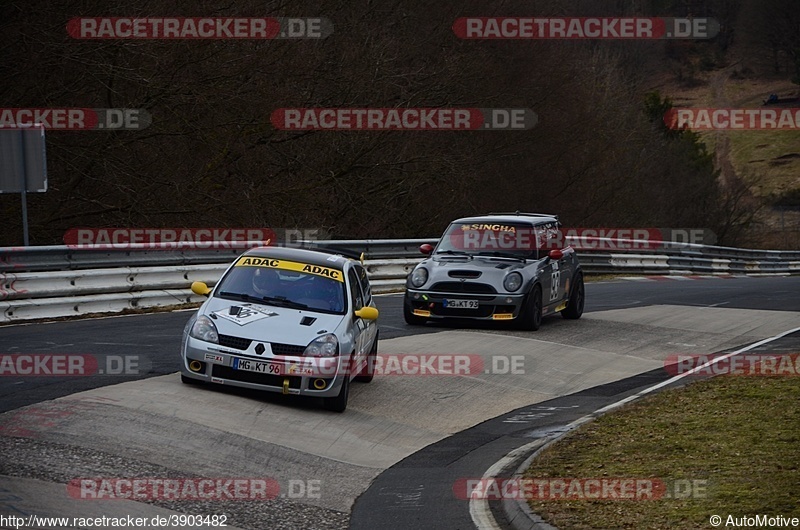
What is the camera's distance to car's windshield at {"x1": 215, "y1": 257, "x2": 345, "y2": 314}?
1162 cm

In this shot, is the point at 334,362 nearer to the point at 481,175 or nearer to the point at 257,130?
the point at 257,130

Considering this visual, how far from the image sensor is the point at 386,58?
33.3m

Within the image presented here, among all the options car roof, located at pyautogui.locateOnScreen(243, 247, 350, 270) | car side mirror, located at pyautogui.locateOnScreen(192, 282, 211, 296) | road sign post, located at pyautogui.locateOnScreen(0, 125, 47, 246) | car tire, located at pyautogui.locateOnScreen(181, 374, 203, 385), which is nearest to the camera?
car tire, located at pyautogui.locateOnScreen(181, 374, 203, 385)

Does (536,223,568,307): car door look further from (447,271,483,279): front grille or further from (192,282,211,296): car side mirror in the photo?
(192,282,211,296): car side mirror

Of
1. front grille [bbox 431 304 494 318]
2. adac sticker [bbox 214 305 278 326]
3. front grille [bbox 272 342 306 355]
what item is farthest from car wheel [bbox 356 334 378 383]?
front grille [bbox 431 304 494 318]

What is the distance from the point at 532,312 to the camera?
17016mm

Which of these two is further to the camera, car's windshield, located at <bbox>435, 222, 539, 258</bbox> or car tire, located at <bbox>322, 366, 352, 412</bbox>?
car's windshield, located at <bbox>435, 222, 539, 258</bbox>

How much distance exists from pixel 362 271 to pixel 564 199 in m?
33.2

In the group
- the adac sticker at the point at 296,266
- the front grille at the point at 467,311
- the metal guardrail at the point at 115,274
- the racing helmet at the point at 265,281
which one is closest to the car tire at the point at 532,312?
the front grille at the point at 467,311

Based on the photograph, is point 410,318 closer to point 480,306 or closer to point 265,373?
point 480,306

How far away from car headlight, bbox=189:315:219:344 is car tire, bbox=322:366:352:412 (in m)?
1.28

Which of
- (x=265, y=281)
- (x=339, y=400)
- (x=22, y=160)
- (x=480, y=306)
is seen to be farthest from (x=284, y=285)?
(x=22, y=160)

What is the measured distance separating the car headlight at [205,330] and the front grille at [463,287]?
6233 mm

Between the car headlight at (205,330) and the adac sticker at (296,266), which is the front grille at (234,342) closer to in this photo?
the car headlight at (205,330)
